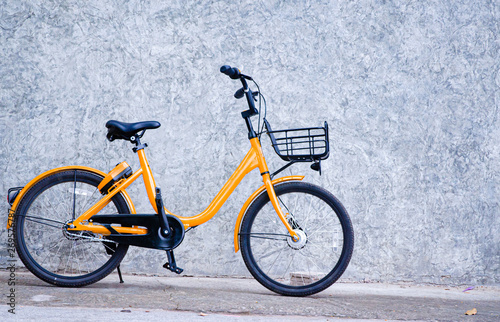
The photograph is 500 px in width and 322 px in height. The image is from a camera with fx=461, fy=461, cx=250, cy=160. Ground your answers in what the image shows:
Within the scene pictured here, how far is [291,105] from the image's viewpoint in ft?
12.2

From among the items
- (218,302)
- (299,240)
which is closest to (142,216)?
(218,302)

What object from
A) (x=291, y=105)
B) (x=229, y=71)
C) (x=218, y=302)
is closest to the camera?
(x=218, y=302)

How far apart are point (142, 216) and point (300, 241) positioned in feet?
3.46

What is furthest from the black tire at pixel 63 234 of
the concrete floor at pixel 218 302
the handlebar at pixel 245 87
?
the handlebar at pixel 245 87

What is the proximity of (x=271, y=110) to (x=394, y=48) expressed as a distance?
1139 mm

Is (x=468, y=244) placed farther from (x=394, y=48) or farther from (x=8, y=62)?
(x=8, y=62)

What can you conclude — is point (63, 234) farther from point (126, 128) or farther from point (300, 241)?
point (300, 241)

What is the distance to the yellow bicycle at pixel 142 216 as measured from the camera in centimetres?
299

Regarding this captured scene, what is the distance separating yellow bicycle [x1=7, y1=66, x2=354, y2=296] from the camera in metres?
2.99

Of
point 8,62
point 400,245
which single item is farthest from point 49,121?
point 400,245

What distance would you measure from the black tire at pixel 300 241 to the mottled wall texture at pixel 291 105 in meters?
0.27

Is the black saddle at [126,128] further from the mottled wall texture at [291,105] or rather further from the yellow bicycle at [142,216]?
the mottled wall texture at [291,105]

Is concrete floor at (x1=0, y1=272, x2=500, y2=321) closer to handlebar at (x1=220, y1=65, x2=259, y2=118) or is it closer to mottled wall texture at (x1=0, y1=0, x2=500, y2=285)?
mottled wall texture at (x1=0, y1=0, x2=500, y2=285)

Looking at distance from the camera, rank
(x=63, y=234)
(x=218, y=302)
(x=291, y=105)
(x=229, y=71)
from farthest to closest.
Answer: (x=291, y=105), (x=63, y=234), (x=229, y=71), (x=218, y=302)
